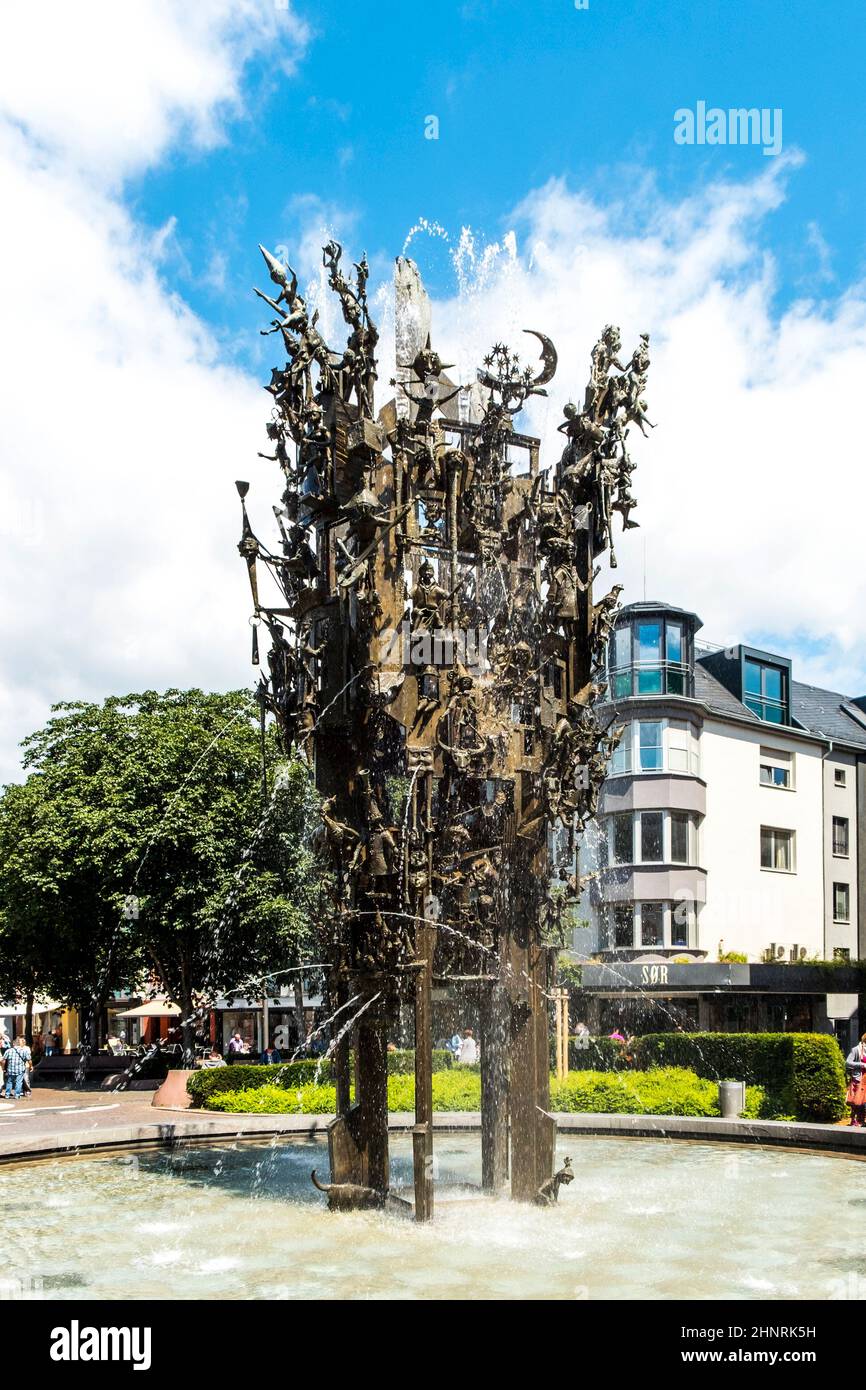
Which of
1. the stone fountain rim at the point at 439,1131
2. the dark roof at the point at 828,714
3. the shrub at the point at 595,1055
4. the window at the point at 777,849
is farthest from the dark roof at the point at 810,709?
the stone fountain rim at the point at 439,1131

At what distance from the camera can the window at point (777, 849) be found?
60.0 m

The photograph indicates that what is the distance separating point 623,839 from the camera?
182 ft

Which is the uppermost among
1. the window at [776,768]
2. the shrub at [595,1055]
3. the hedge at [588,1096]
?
the window at [776,768]

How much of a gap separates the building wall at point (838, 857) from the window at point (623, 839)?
1274 cm

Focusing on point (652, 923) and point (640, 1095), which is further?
point (652, 923)

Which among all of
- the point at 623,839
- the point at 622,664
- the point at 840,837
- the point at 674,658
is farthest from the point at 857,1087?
the point at 840,837

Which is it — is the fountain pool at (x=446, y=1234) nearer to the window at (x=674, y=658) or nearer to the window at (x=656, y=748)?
the window at (x=656, y=748)

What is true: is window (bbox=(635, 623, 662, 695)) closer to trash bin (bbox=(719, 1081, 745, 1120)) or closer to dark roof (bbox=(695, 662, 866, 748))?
dark roof (bbox=(695, 662, 866, 748))

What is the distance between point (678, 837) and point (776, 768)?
8.69m

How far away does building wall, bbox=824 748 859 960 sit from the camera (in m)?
62.2

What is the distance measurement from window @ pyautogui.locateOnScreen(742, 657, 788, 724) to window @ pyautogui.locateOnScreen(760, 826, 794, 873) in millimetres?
5284

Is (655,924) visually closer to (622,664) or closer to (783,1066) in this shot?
(622,664)
